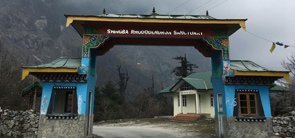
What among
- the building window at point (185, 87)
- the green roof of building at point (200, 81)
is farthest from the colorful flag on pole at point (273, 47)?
the building window at point (185, 87)

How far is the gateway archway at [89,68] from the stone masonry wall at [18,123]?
60.4 inches

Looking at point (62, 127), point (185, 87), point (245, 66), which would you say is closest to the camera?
point (62, 127)

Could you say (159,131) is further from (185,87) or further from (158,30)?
(185,87)

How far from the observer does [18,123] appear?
15.3 metres

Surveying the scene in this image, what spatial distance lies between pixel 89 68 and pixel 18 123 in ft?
16.5

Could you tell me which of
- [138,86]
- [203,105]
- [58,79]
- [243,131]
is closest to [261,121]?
[243,131]

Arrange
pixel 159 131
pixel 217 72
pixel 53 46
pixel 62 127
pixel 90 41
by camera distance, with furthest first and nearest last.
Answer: pixel 53 46
pixel 159 131
pixel 217 72
pixel 90 41
pixel 62 127

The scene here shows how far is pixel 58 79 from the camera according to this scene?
46.3 feet


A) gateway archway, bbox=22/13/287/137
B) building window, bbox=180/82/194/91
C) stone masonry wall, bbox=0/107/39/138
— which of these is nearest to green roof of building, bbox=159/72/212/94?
building window, bbox=180/82/194/91

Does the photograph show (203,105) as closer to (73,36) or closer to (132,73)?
(132,73)

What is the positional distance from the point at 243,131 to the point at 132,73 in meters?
94.1

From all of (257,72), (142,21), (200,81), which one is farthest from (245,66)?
(200,81)

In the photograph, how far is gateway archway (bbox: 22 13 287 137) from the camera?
13.8m

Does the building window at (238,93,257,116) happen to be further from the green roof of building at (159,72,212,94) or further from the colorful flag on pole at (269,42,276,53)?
the green roof of building at (159,72,212,94)
